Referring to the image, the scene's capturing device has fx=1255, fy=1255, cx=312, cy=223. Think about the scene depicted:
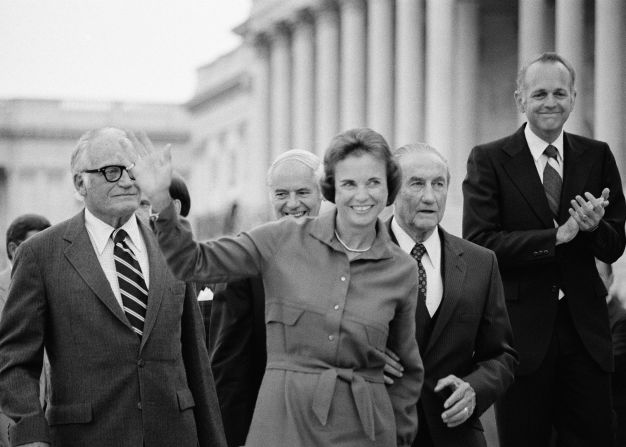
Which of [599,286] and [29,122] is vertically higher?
[29,122]

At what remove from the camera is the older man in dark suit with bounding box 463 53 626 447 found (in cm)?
822

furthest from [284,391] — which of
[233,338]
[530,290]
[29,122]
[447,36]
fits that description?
[29,122]

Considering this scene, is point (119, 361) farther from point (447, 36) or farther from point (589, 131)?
point (447, 36)

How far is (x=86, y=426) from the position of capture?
699 centimetres

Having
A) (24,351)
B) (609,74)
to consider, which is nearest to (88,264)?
(24,351)

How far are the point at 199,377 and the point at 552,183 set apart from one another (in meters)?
2.91

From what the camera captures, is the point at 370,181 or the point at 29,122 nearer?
the point at 370,181

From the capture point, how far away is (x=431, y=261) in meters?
7.62

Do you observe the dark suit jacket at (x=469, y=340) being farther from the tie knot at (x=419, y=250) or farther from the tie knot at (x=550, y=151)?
the tie knot at (x=550, y=151)

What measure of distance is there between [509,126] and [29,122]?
57.3 m

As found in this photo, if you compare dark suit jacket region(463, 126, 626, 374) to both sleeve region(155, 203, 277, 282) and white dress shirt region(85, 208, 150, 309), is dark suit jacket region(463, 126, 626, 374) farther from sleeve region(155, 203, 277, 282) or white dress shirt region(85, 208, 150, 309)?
sleeve region(155, 203, 277, 282)

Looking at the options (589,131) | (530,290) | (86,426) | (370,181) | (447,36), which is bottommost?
(86,426)

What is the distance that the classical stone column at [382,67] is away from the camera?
4438 centimetres

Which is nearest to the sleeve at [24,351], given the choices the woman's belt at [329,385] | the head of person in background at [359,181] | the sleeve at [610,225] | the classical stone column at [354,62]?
the woman's belt at [329,385]
